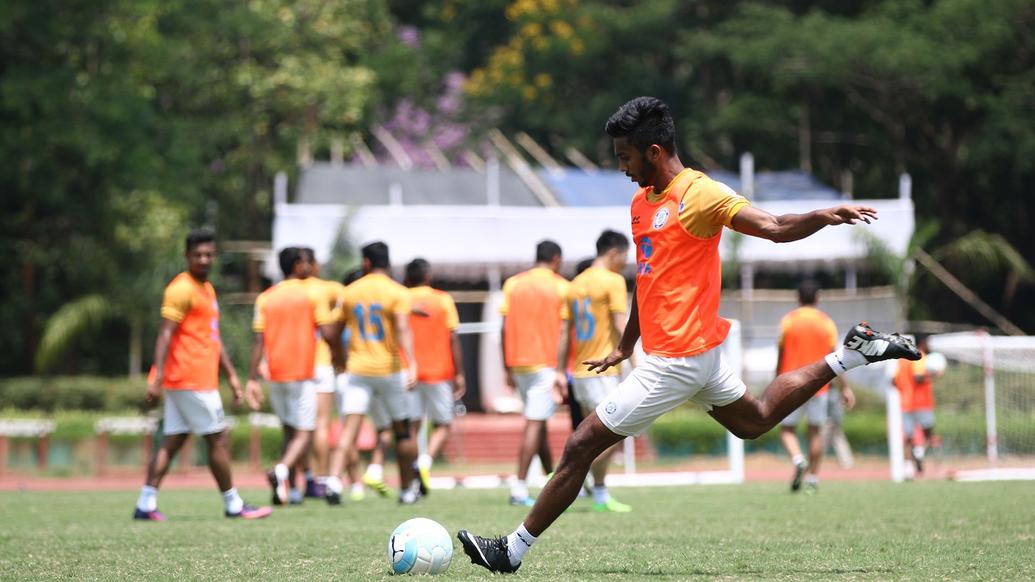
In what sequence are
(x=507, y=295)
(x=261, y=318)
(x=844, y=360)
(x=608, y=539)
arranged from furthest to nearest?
(x=507, y=295)
(x=261, y=318)
(x=608, y=539)
(x=844, y=360)

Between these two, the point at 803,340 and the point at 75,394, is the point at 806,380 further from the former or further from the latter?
the point at 75,394

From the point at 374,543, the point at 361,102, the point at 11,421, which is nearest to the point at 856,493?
the point at 374,543

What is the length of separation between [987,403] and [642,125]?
53.1 feet

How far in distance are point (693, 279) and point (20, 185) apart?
23.7 meters

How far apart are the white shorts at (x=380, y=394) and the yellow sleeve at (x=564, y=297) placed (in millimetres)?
1564

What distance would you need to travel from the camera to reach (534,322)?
13.6m

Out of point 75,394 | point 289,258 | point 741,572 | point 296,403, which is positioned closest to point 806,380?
point 741,572

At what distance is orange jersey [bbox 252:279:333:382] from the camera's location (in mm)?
13250

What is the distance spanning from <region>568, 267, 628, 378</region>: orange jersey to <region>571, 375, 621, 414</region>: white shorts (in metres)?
0.07

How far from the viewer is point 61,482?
68.4 feet

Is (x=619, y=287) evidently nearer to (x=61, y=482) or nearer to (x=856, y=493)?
(x=856, y=493)

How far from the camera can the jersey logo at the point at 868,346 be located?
727 cm

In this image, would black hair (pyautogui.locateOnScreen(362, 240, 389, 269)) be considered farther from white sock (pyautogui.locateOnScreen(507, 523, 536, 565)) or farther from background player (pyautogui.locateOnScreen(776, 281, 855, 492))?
white sock (pyautogui.locateOnScreen(507, 523, 536, 565))

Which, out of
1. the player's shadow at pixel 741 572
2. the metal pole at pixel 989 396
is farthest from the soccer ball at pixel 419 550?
the metal pole at pixel 989 396
